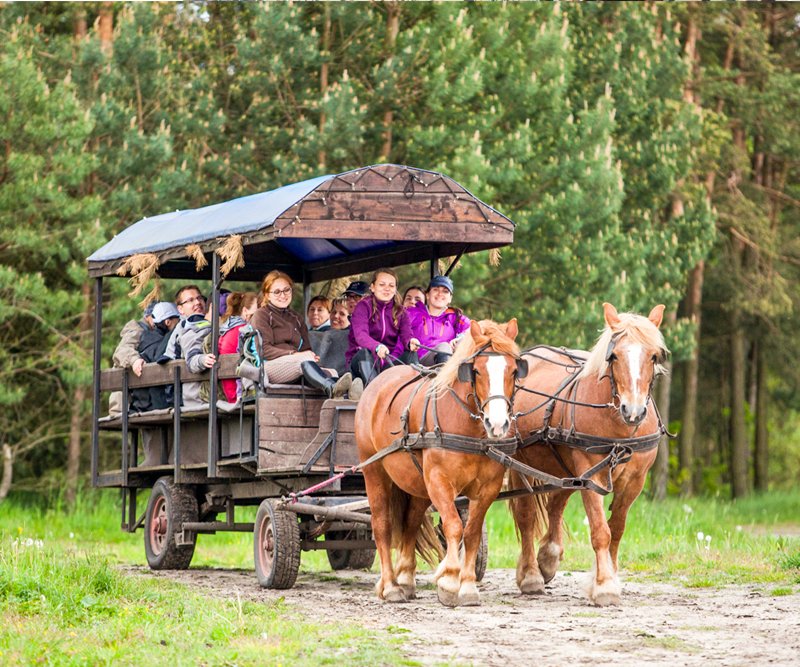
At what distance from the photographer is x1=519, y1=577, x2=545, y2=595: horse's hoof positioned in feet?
35.7

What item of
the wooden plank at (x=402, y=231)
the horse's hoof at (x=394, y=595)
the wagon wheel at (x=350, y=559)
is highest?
Answer: the wooden plank at (x=402, y=231)

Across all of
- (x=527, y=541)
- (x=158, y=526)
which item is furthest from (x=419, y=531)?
(x=158, y=526)

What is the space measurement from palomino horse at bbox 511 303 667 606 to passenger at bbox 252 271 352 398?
1.75 m

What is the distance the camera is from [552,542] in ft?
37.1

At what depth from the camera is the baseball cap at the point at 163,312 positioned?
13820 millimetres

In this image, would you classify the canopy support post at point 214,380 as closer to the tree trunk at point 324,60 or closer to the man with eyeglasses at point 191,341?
the man with eyeglasses at point 191,341

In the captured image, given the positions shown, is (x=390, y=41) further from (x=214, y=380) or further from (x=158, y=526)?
(x=214, y=380)

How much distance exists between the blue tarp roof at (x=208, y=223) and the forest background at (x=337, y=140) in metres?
5.43

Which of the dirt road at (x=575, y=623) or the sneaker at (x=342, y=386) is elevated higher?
the sneaker at (x=342, y=386)

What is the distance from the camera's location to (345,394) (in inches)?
455

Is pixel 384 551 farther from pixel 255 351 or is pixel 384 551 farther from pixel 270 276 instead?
pixel 270 276

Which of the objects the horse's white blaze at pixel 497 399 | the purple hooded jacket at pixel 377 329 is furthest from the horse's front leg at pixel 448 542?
the purple hooded jacket at pixel 377 329

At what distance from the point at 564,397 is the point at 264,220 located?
9.17 feet

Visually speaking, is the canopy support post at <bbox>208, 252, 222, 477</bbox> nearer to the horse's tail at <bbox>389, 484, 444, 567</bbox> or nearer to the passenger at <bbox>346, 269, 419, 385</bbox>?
the passenger at <bbox>346, 269, 419, 385</bbox>
